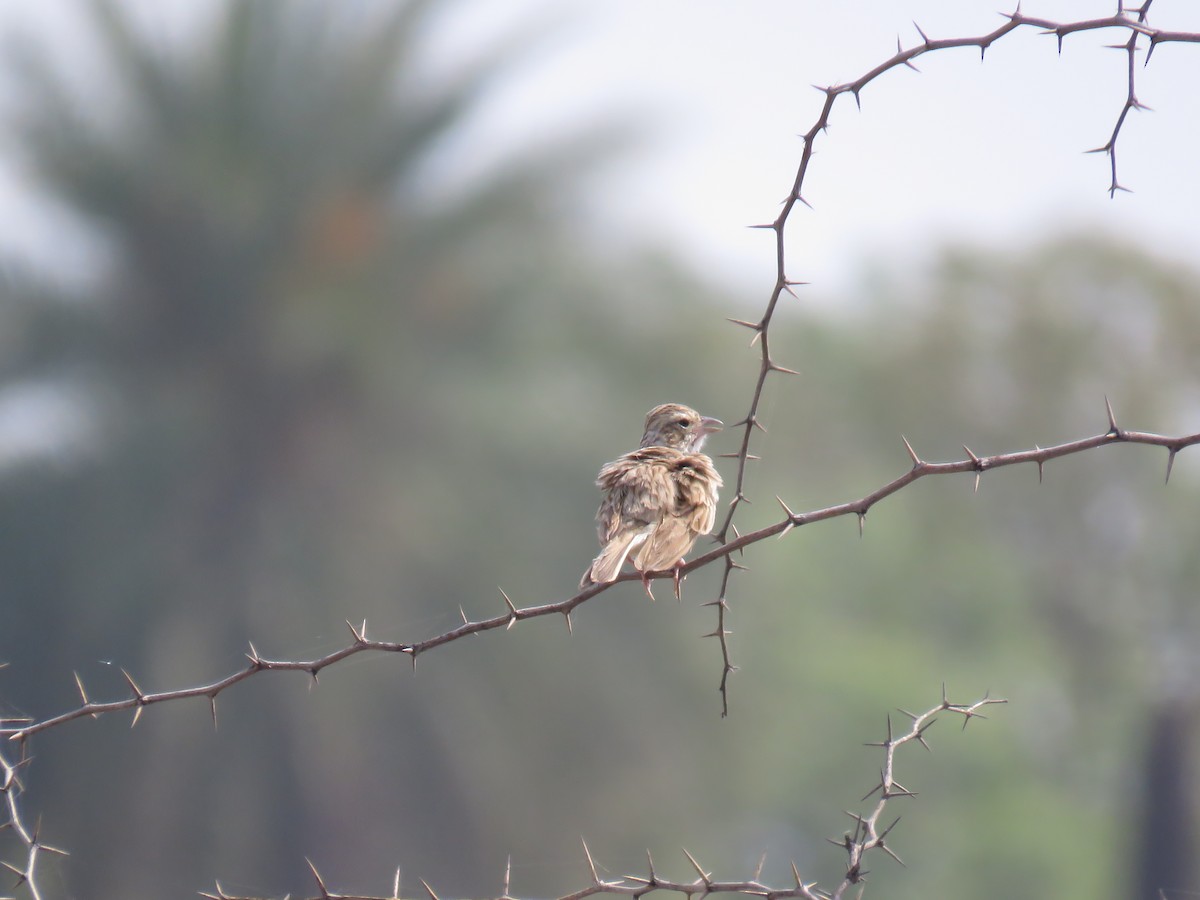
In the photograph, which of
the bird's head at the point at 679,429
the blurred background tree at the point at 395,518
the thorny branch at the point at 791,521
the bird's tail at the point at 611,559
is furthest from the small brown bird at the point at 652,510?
the blurred background tree at the point at 395,518

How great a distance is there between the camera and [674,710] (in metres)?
23.5

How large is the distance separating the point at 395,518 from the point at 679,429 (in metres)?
17.6

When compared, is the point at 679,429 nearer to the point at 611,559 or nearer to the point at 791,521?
the point at 611,559

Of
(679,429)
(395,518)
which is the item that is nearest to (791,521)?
(679,429)

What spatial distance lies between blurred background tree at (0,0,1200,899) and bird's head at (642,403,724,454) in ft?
37.7

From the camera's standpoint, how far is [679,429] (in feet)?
21.9

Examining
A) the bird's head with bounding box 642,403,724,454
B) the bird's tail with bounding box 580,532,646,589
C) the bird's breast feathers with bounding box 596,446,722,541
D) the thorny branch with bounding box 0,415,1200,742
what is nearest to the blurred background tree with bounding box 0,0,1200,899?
the bird's head with bounding box 642,403,724,454

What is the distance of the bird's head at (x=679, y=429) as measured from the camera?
6.66 meters

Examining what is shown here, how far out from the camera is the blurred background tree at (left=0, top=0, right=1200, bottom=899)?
20188 millimetres

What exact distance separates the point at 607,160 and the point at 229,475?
25.7 ft

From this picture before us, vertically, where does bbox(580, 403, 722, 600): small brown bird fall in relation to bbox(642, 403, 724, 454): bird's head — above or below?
below

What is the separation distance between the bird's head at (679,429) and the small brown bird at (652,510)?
0.66m

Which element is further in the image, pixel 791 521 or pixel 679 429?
pixel 679 429

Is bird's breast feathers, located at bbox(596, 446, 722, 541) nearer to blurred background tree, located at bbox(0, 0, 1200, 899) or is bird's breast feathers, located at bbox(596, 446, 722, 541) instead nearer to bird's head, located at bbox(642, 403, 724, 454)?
bird's head, located at bbox(642, 403, 724, 454)
